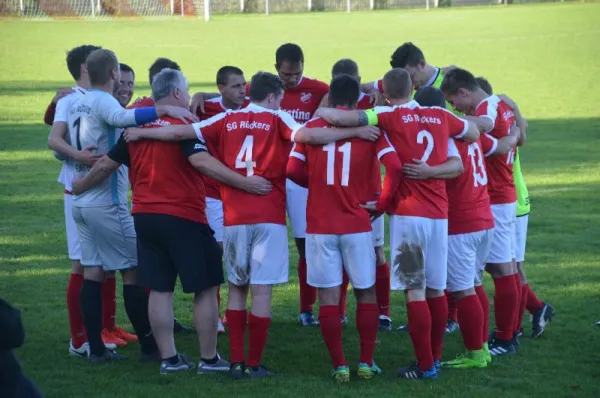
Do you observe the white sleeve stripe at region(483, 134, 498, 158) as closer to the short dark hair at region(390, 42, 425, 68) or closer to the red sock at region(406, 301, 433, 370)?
the short dark hair at region(390, 42, 425, 68)

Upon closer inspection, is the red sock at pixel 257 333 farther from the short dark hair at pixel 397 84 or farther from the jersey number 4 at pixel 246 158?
the short dark hair at pixel 397 84

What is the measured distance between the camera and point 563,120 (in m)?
22.4

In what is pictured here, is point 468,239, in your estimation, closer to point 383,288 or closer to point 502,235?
point 502,235

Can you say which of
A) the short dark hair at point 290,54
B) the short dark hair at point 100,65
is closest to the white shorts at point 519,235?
the short dark hair at point 290,54

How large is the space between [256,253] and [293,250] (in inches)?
188

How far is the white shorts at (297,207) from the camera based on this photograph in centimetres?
895

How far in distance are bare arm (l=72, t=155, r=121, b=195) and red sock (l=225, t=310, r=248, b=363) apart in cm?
141

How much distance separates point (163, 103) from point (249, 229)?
114 centimetres

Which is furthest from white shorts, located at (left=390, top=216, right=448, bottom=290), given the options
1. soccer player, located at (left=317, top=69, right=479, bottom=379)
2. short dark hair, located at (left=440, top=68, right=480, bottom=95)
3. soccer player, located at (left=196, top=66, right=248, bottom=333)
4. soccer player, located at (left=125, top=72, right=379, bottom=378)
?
soccer player, located at (left=196, top=66, right=248, bottom=333)

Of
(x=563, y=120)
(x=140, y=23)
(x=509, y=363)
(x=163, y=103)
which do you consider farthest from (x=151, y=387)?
(x=140, y=23)

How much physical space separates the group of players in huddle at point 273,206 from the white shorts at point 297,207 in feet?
4.78

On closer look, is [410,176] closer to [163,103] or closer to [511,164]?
[511,164]

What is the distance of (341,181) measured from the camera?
285 inches

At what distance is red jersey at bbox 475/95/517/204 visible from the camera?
810 centimetres
